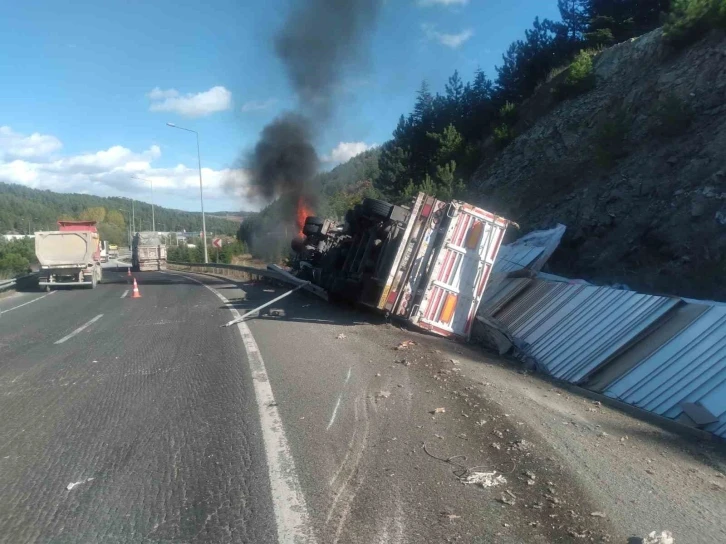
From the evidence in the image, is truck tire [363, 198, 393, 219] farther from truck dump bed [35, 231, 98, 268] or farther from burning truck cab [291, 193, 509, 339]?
Result: truck dump bed [35, 231, 98, 268]

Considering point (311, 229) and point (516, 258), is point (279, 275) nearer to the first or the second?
point (311, 229)

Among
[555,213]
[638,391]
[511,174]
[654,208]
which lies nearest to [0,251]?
[511,174]

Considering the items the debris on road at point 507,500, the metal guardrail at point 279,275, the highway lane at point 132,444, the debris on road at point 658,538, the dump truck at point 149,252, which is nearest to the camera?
the debris on road at point 658,538

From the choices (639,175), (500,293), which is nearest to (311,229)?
(500,293)

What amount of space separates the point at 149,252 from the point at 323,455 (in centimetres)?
4053

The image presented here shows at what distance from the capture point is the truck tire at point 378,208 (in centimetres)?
1073

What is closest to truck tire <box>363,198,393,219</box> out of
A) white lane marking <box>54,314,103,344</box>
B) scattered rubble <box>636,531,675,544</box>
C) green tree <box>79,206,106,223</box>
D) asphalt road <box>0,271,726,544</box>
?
asphalt road <box>0,271,726,544</box>

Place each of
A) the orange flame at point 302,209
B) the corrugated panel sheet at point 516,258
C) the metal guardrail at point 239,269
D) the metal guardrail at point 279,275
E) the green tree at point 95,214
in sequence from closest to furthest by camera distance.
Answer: the corrugated panel sheet at point 516,258 < the metal guardrail at point 279,275 < the metal guardrail at point 239,269 < the orange flame at point 302,209 < the green tree at point 95,214

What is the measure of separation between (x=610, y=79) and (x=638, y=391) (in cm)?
1677

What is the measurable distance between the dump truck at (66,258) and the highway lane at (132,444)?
14.1 metres

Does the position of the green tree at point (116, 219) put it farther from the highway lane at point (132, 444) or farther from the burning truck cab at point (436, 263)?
the highway lane at point (132, 444)

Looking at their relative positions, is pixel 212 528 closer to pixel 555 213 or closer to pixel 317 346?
pixel 317 346

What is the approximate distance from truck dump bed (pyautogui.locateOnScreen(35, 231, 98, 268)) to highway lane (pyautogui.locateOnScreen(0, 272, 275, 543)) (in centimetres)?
1410

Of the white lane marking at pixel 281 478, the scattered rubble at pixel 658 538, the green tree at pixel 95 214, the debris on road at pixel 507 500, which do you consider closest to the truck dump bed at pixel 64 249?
the white lane marking at pixel 281 478
